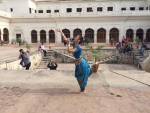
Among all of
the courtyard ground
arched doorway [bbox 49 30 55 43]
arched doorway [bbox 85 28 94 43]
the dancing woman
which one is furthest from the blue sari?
arched doorway [bbox 49 30 55 43]

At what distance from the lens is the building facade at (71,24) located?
129 ft

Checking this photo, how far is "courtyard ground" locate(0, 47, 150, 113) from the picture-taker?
5352 mm

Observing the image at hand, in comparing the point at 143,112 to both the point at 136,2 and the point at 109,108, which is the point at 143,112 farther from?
the point at 136,2

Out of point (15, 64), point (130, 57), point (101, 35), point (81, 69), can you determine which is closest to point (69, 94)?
point (81, 69)

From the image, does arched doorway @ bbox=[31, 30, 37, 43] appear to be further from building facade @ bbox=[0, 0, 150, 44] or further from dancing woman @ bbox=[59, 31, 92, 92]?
dancing woman @ bbox=[59, 31, 92, 92]

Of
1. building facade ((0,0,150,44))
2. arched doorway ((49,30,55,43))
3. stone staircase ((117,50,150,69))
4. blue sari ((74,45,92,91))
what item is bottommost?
stone staircase ((117,50,150,69))

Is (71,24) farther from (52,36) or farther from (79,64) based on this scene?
(79,64)

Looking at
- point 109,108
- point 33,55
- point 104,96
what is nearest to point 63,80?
point 104,96

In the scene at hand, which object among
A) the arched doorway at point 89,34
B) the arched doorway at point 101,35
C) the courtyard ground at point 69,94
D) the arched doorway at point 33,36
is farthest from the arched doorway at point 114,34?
the courtyard ground at point 69,94

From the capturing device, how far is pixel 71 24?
133 ft

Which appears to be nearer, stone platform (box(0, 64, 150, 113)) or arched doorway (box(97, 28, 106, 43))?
stone platform (box(0, 64, 150, 113))

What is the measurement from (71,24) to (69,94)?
34.6m

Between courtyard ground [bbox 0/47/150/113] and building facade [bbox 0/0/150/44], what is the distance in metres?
31.5

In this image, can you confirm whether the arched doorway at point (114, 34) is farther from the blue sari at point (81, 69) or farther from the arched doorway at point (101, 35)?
the blue sari at point (81, 69)
